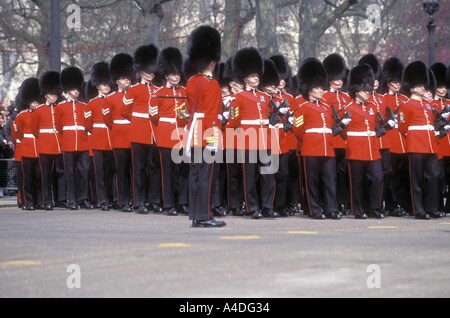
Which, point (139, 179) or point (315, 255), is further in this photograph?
point (139, 179)

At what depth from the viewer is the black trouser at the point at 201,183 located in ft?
46.9

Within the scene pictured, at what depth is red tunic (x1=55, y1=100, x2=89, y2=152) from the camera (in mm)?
19156

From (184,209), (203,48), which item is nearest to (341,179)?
(184,209)

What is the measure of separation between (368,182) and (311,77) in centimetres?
150

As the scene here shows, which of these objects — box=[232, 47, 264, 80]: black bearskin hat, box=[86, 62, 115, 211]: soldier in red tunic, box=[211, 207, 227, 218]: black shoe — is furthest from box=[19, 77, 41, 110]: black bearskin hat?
box=[211, 207, 227, 218]: black shoe

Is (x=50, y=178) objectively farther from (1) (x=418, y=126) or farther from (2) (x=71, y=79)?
(1) (x=418, y=126)

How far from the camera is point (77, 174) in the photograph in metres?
19.5

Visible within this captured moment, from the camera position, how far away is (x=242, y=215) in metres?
17.1

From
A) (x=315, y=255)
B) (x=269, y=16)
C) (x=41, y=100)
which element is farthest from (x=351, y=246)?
(x=269, y=16)

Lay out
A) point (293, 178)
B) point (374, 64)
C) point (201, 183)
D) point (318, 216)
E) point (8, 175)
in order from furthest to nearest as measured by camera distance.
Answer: point (8, 175), point (374, 64), point (293, 178), point (318, 216), point (201, 183)

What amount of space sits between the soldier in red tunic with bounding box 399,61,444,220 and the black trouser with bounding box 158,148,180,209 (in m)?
2.73
